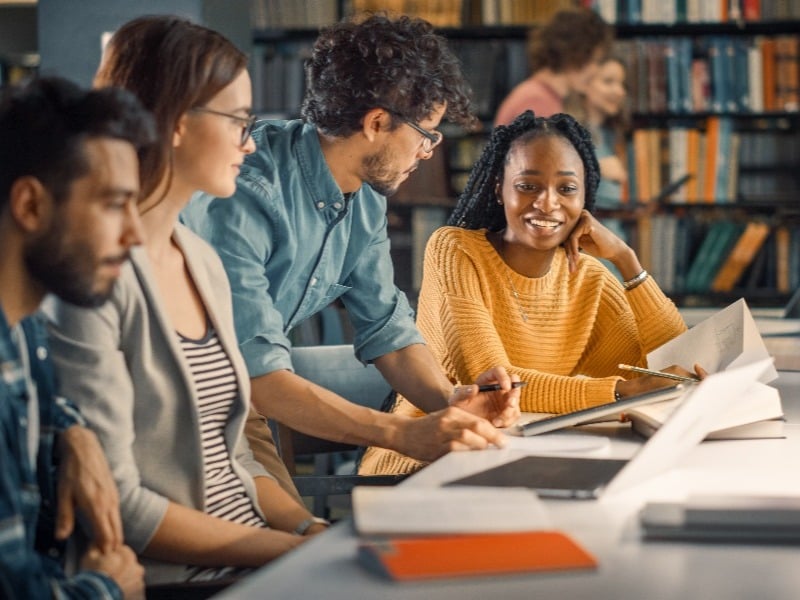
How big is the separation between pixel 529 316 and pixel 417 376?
29 cm

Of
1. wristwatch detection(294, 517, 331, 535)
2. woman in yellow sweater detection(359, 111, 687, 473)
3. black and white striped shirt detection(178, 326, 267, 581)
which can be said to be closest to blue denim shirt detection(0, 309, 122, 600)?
black and white striped shirt detection(178, 326, 267, 581)

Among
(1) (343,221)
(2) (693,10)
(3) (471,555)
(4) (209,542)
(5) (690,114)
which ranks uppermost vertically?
(2) (693,10)

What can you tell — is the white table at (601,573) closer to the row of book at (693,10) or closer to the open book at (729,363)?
the open book at (729,363)

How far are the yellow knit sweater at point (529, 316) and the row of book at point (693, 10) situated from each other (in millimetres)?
2535

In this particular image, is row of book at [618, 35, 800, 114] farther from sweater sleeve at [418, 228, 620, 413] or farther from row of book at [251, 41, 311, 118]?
sweater sleeve at [418, 228, 620, 413]

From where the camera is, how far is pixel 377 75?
215 cm

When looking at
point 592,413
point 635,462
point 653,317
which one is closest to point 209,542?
point 635,462

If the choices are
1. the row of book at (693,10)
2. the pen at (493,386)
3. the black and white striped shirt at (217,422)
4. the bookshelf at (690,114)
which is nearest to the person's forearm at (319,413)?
the pen at (493,386)

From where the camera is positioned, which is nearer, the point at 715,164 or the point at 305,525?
the point at 305,525

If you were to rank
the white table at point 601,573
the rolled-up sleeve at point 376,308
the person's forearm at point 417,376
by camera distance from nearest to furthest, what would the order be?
1. the white table at point 601,573
2. the person's forearm at point 417,376
3. the rolled-up sleeve at point 376,308

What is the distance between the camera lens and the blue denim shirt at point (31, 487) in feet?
3.71

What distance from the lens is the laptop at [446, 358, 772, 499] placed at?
133cm

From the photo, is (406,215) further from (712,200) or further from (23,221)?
(23,221)

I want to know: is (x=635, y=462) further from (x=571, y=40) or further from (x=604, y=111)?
(x=604, y=111)
